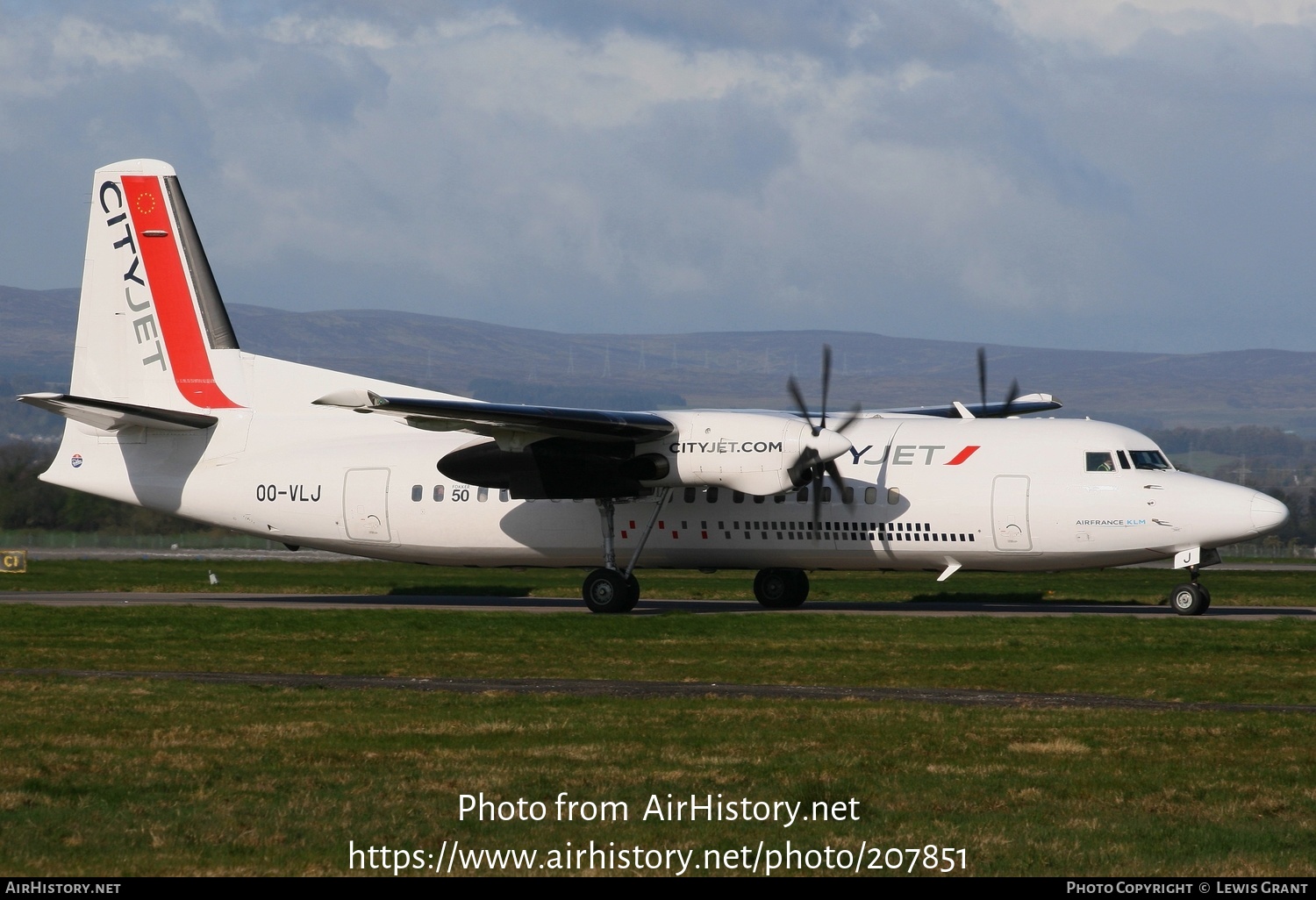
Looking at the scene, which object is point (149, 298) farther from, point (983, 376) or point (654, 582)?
point (983, 376)

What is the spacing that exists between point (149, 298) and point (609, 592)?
38.1 feet

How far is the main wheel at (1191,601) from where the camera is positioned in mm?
26062

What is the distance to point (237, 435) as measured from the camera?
3047 centimetres

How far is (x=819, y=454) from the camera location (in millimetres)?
25328

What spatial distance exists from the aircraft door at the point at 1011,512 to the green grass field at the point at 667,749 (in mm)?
2246

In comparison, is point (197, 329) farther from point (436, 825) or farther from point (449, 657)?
point (436, 825)

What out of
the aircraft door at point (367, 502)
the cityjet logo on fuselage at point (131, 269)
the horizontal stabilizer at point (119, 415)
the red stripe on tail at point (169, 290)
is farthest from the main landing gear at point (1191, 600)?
the cityjet logo on fuselage at point (131, 269)

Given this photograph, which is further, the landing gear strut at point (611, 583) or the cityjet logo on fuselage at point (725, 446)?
the landing gear strut at point (611, 583)

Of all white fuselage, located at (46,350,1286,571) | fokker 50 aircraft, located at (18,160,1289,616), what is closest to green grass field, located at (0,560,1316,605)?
fokker 50 aircraft, located at (18,160,1289,616)

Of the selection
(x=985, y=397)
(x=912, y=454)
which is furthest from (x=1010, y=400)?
(x=912, y=454)

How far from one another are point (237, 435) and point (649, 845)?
22.9 meters

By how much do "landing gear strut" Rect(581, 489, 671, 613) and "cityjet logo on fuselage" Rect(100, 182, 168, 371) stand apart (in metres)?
10.2

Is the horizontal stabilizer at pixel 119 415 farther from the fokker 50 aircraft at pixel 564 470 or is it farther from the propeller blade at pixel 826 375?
the propeller blade at pixel 826 375

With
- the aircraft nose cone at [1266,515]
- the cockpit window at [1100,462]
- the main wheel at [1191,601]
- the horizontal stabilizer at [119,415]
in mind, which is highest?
the horizontal stabilizer at [119,415]
